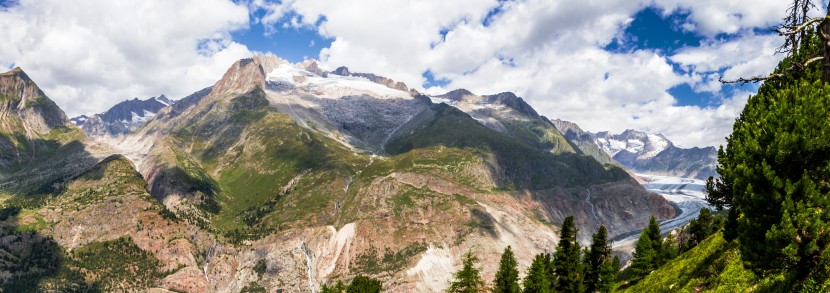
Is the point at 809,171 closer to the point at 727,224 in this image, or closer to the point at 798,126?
the point at 798,126

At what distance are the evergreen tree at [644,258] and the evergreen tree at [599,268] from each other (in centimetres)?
515

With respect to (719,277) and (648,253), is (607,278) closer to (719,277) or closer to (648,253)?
(648,253)

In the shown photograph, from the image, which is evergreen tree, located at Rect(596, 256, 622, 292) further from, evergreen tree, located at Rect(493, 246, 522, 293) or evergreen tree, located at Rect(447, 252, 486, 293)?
evergreen tree, located at Rect(447, 252, 486, 293)

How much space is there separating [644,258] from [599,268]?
1215 centimetres

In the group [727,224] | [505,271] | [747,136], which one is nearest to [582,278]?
[505,271]

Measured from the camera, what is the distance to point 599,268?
3356 inches

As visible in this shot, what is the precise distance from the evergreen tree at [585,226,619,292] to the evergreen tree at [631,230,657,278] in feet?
16.9

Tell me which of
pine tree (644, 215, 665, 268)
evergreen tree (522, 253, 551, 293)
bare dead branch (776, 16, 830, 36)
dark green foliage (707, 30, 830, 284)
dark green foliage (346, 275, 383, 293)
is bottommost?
dark green foliage (346, 275, 383, 293)

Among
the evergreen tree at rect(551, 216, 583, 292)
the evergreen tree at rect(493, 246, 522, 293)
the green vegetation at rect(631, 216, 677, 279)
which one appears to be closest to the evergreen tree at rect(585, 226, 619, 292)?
the green vegetation at rect(631, 216, 677, 279)

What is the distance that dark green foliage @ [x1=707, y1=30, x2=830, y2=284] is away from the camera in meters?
20.9

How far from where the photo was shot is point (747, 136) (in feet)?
78.0

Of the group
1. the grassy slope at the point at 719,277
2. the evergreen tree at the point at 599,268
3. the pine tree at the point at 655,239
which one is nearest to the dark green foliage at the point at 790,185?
the grassy slope at the point at 719,277

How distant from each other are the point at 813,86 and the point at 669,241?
10947cm

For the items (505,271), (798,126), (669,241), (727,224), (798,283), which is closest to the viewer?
(798,126)
